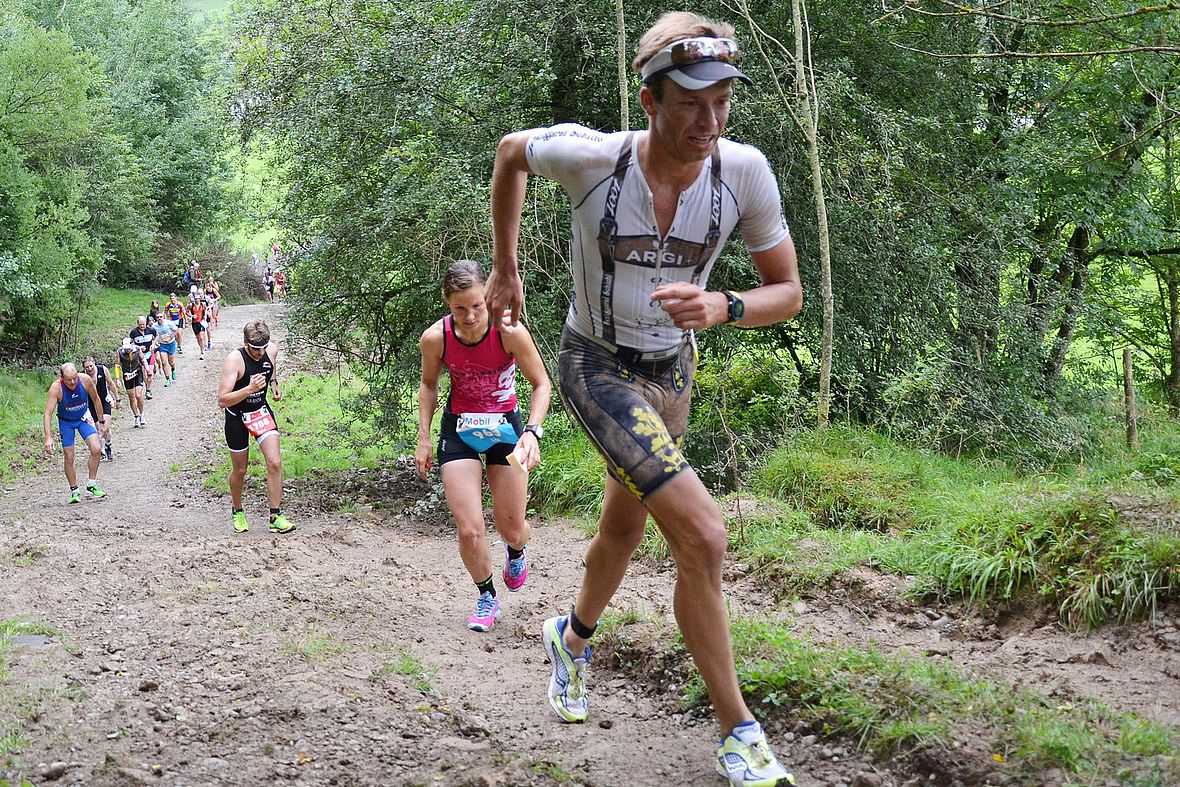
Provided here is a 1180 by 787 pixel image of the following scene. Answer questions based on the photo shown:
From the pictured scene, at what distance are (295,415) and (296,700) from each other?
17.8 metres

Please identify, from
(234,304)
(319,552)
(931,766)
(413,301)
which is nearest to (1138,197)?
(413,301)

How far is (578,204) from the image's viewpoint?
366 centimetres

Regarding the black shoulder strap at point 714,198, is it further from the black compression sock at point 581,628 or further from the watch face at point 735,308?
the black compression sock at point 581,628

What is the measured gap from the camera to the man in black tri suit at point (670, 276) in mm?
3373

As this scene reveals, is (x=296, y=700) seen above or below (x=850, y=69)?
below

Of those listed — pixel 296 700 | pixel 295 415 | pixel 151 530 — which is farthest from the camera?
pixel 295 415

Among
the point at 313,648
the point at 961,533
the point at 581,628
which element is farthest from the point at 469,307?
the point at 961,533

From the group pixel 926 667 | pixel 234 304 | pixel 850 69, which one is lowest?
pixel 234 304

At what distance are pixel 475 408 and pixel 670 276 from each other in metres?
2.82

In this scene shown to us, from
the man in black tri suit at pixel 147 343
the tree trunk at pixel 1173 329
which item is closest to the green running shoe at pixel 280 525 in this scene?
the man in black tri suit at pixel 147 343

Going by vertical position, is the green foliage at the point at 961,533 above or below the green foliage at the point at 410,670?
above

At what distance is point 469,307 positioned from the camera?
608 cm

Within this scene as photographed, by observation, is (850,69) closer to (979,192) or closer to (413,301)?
(979,192)

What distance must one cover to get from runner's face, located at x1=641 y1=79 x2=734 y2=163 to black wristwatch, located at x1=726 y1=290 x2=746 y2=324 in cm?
48
